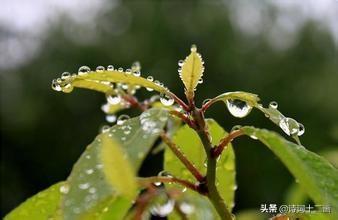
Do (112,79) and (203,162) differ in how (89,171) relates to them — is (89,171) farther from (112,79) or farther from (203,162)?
(203,162)

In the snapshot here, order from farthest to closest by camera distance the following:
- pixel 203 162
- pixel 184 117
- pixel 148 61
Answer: pixel 148 61 → pixel 203 162 → pixel 184 117

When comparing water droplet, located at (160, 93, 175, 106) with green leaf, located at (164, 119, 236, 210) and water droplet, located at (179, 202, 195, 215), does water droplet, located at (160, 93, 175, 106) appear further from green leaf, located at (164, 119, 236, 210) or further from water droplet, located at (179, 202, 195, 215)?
water droplet, located at (179, 202, 195, 215)

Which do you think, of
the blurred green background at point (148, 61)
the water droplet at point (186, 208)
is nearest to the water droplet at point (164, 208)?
the water droplet at point (186, 208)

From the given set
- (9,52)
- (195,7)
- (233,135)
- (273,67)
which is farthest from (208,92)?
(233,135)

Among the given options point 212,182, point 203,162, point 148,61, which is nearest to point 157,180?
point 212,182

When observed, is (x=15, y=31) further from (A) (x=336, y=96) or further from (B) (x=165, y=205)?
(B) (x=165, y=205)

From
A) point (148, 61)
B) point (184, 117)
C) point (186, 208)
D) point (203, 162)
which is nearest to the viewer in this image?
point (186, 208)

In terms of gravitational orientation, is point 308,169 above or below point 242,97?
below

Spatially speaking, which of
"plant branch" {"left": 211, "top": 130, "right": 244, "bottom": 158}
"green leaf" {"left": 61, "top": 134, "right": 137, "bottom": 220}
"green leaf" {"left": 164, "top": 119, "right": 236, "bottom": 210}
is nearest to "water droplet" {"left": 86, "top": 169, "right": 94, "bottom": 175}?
"green leaf" {"left": 61, "top": 134, "right": 137, "bottom": 220}
